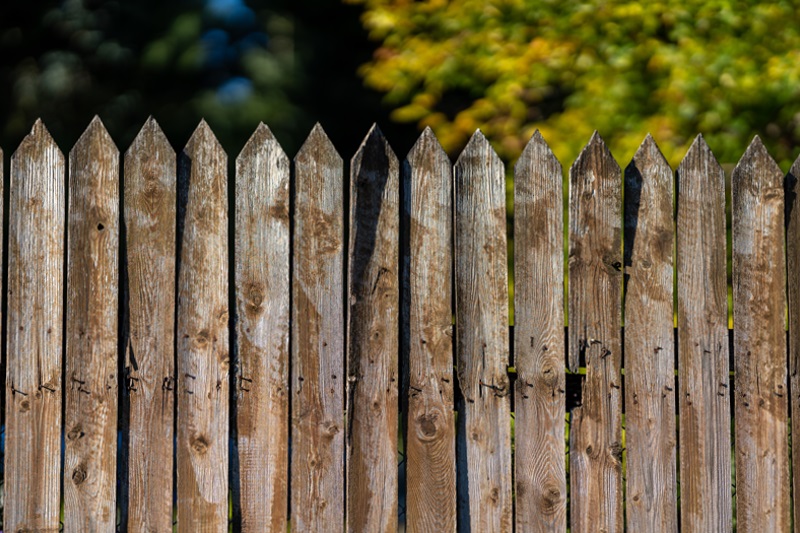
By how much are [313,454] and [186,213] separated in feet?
2.67

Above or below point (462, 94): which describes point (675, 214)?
below

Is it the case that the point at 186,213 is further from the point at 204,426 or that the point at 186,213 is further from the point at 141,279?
the point at 204,426

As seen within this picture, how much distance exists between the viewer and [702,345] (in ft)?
8.89

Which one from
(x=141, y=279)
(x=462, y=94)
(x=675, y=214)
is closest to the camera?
(x=141, y=279)

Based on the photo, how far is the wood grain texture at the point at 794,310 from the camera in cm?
275

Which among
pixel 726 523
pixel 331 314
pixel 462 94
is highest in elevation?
pixel 462 94

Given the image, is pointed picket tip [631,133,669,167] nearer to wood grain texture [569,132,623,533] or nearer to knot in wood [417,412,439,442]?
wood grain texture [569,132,623,533]

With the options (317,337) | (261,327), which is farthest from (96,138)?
(317,337)

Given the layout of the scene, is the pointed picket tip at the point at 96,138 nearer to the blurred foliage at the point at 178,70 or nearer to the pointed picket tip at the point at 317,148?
the pointed picket tip at the point at 317,148

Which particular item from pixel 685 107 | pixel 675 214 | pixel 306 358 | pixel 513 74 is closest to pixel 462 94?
pixel 513 74

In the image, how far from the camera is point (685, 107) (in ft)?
12.7

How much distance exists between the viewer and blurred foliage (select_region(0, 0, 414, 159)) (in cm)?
612

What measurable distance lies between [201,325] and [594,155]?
1.30 metres

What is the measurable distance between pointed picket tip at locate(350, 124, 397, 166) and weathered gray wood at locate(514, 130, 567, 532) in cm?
40
